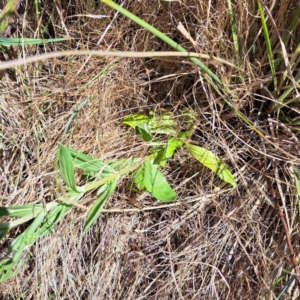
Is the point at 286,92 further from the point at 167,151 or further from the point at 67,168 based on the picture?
the point at 67,168

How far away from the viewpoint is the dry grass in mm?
840

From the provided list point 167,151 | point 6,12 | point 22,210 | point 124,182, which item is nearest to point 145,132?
→ point 167,151

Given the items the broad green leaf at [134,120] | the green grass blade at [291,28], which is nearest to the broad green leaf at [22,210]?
the broad green leaf at [134,120]

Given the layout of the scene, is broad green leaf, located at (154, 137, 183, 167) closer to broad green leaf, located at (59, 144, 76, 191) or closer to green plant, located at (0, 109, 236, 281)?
green plant, located at (0, 109, 236, 281)

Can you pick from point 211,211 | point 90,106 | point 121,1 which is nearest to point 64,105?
point 90,106

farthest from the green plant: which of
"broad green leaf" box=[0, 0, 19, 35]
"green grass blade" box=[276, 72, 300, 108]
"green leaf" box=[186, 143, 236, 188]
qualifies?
"broad green leaf" box=[0, 0, 19, 35]

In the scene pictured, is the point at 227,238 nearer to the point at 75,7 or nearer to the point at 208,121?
the point at 208,121

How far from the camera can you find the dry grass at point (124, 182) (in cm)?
84

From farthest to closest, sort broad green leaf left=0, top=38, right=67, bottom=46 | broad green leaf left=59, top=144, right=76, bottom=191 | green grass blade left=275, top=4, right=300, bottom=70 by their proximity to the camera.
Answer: broad green leaf left=0, top=38, right=67, bottom=46
green grass blade left=275, top=4, right=300, bottom=70
broad green leaf left=59, top=144, right=76, bottom=191

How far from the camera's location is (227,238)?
0.87 meters

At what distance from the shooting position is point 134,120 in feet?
2.78

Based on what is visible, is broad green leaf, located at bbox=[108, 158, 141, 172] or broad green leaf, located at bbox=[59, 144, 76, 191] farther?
broad green leaf, located at bbox=[108, 158, 141, 172]

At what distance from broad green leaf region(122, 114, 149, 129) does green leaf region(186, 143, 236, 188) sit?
125 mm

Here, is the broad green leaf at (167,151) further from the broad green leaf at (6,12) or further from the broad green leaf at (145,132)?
the broad green leaf at (6,12)
